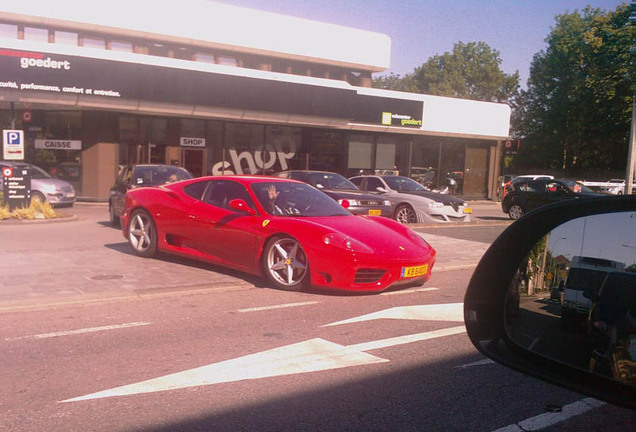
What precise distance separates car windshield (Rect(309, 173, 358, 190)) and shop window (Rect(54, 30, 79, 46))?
1766 cm

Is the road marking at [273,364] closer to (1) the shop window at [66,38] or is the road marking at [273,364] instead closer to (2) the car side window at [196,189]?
(2) the car side window at [196,189]

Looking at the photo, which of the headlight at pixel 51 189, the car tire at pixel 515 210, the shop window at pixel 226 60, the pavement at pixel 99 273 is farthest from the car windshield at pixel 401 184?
the shop window at pixel 226 60

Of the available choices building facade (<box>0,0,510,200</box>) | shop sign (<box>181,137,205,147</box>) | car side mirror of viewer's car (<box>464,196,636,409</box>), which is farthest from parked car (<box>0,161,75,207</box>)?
car side mirror of viewer's car (<box>464,196,636,409</box>)

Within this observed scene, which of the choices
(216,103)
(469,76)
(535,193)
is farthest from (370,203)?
(469,76)

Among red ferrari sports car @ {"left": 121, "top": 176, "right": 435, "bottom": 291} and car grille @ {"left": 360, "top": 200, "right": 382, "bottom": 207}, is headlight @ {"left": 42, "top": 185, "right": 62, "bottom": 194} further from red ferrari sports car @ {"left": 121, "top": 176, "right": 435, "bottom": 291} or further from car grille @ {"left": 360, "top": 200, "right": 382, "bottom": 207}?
red ferrari sports car @ {"left": 121, "top": 176, "right": 435, "bottom": 291}

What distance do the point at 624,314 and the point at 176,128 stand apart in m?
25.8

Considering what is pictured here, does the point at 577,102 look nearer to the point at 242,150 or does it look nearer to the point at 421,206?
the point at 242,150

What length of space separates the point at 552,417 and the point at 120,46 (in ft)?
99.9

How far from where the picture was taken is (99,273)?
9.01 metres

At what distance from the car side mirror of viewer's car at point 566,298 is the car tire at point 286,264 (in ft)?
19.3

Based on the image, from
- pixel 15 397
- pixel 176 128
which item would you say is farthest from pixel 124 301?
pixel 176 128

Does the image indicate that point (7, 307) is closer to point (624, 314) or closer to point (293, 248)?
point (293, 248)

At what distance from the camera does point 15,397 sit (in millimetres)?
4273

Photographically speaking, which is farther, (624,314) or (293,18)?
(293,18)
